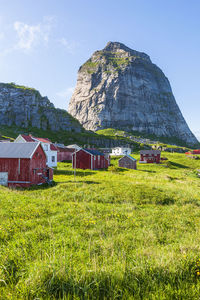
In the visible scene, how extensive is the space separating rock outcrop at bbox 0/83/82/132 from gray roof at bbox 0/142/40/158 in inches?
4562

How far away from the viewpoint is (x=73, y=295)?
10.5 feet

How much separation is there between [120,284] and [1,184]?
2368 centimetres

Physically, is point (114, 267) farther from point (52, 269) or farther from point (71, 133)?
point (71, 133)

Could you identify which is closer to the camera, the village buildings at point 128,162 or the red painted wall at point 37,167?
the red painted wall at point 37,167

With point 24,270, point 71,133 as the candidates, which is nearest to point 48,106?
point 71,133

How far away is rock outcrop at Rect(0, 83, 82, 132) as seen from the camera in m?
131

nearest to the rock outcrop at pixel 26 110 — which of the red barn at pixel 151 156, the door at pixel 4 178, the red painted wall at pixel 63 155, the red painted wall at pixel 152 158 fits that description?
the red painted wall at pixel 63 155

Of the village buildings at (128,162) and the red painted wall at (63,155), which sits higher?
the red painted wall at (63,155)

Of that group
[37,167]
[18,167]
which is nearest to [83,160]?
[37,167]

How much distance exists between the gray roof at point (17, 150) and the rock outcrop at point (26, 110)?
115881 mm

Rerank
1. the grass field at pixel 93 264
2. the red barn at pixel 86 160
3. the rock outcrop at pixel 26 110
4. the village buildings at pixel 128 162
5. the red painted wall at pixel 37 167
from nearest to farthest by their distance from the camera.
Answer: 1. the grass field at pixel 93 264
2. the red painted wall at pixel 37 167
3. the red barn at pixel 86 160
4. the village buildings at pixel 128 162
5. the rock outcrop at pixel 26 110

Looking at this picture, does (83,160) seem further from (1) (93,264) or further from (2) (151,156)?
(2) (151,156)

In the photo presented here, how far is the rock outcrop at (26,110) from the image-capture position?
131125mm

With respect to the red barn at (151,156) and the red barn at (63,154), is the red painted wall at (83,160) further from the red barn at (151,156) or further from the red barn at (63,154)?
the red barn at (151,156)
